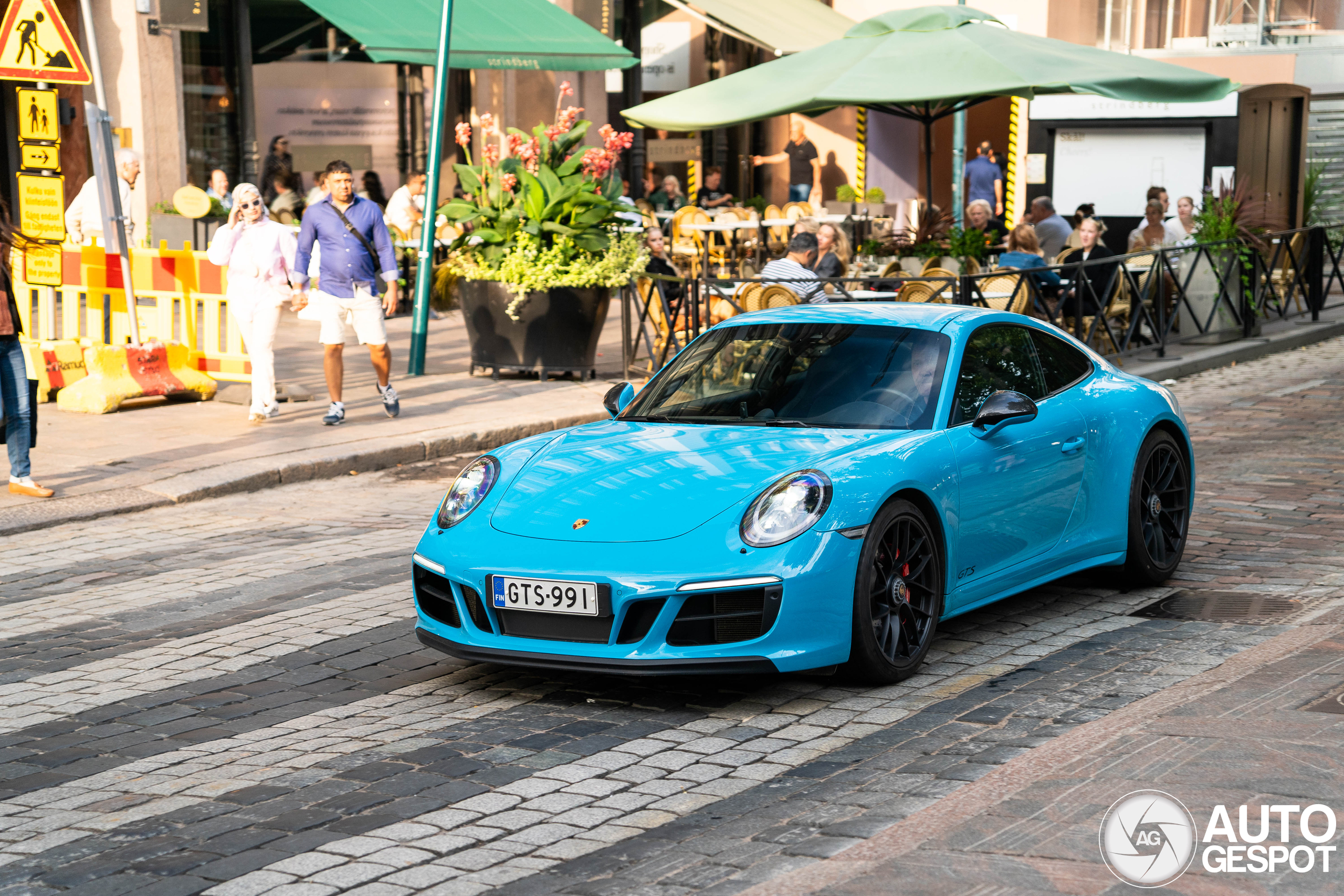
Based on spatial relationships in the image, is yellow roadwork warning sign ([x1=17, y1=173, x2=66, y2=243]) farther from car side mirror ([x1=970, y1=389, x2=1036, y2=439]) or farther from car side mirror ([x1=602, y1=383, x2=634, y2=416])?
car side mirror ([x1=970, y1=389, x2=1036, y2=439])

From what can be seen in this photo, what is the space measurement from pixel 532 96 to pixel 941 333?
61.5 ft

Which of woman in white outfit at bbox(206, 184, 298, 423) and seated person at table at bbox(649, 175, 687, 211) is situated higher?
seated person at table at bbox(649, 175, 687, 211)

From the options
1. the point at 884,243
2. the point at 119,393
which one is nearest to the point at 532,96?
the point at 884,243

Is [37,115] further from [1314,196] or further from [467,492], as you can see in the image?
[1314,196]

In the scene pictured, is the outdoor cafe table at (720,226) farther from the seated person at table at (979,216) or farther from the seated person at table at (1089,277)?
the seated person at table at (1089,277)

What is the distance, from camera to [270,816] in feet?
14.9

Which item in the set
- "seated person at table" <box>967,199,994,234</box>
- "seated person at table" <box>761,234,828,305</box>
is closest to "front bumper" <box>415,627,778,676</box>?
"seated person at table" <box>761,234,828,305</box>

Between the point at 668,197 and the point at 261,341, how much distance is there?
1437cm

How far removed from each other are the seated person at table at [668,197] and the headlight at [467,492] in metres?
19.2

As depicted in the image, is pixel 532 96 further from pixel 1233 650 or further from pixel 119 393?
pixel 1233 650

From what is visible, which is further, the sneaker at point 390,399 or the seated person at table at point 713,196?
the seated person at table at point 713,196

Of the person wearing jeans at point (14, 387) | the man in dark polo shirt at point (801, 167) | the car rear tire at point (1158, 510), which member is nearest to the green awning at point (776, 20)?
the man in dark polo shirt at point (801, 167)

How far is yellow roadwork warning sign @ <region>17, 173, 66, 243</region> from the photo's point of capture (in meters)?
11.3

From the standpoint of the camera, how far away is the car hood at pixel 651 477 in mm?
5543
